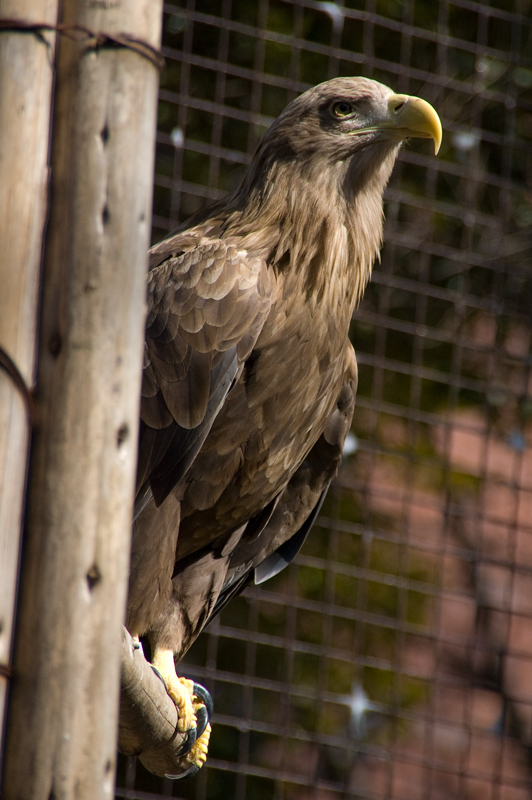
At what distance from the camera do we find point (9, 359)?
1267 millimetres

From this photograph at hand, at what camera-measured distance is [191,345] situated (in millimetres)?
2480

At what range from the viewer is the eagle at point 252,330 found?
2479 mm

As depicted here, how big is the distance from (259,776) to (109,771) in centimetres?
326

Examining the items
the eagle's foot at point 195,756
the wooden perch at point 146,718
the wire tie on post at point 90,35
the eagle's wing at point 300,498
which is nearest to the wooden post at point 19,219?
the wire tie on post at point 90,35

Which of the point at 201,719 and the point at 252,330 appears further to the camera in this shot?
the point at 201,719

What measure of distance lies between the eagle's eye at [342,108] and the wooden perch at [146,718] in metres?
1.37

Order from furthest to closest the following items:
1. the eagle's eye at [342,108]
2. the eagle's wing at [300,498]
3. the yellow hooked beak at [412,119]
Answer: the eagle's wing at [300,498] → the eagle's eye at [342,108] → the yellow hooked beak at [412,119]

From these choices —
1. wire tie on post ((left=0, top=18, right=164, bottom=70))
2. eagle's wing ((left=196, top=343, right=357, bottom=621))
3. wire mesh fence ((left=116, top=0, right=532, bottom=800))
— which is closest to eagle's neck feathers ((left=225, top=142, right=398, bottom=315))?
eagle's wing ((left=196, top=343, right=357, bottom=621))

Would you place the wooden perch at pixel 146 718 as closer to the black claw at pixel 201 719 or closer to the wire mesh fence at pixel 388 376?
the black claw at pixel 201 719

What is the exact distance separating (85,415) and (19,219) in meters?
0.24

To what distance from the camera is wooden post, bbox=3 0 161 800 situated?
121 centimetres

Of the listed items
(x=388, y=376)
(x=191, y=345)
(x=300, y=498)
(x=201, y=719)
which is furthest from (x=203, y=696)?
(x=388, y=376)

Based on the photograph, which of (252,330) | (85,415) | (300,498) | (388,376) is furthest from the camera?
(388,376)

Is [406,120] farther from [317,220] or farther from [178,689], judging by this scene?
[178,689]
